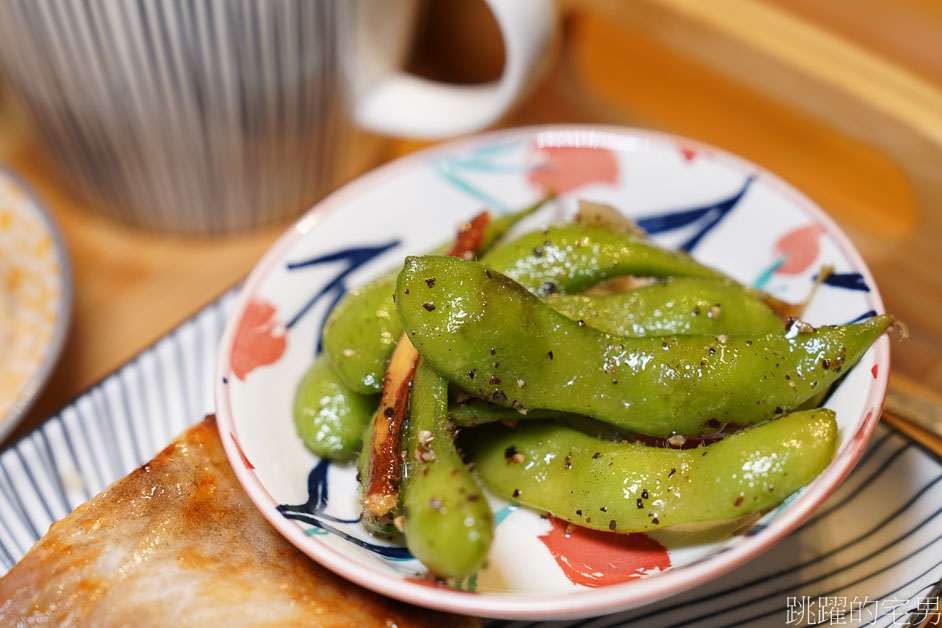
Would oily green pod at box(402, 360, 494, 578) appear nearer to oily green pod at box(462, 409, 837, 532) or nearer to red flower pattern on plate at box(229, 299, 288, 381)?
oily green pod at box(462, 409, 837, 532)

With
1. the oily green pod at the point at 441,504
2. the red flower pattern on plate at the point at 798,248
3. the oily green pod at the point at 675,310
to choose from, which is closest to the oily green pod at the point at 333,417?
the oily green pod at the point at 441,504

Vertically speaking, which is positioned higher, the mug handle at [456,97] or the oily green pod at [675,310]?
the mug handle at [456,97]

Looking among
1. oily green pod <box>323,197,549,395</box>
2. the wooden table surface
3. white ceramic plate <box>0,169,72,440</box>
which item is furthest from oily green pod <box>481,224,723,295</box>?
white ceramic plate <box>0,169,72,440</box>

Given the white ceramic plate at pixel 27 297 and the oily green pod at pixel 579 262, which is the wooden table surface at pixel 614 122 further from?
the oily green pod at pixel 579 262

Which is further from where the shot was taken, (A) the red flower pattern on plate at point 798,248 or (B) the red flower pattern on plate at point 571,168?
(B) the red flower pattern on plate at point 571,168

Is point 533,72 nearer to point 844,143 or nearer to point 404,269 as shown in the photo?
point 404,269
